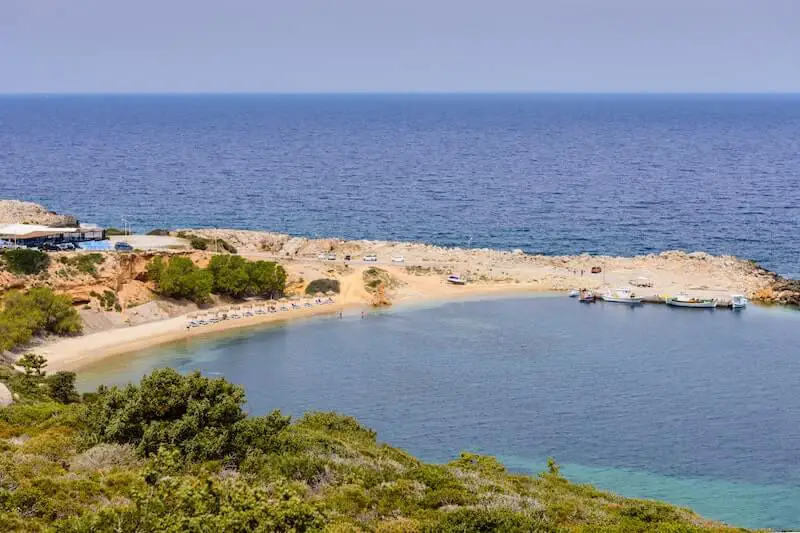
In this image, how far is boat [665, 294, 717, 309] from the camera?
2758 inches

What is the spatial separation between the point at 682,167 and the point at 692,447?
124584 mm

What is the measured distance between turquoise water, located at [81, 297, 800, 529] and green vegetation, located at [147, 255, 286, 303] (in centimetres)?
628

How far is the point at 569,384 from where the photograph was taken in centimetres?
5181

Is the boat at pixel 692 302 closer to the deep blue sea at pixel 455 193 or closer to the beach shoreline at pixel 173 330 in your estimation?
the beach shoreline at pixel 173 330

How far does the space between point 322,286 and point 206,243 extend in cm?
1217

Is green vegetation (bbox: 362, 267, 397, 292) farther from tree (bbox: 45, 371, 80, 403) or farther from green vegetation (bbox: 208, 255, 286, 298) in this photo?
tree (bbox: 45, 371, 80, 403)

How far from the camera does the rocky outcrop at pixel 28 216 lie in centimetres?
8438

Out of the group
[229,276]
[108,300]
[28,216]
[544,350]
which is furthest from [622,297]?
[28,216]

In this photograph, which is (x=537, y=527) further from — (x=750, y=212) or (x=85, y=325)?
(x=750, y=212)

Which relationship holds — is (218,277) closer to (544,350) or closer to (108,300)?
(108,300)

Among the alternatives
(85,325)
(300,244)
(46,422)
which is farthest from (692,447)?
(300,244)

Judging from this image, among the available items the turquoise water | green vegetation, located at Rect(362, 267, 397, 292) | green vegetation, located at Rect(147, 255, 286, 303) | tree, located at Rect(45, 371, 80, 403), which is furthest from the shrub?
green vegetation, located at Rect(362, 267, 397, 292)

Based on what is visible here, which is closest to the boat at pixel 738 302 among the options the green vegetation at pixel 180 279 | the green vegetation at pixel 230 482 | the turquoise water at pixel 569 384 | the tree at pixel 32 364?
the turquoise water at pixel 569 384

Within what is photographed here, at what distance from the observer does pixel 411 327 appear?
212 feet
